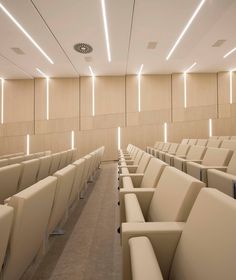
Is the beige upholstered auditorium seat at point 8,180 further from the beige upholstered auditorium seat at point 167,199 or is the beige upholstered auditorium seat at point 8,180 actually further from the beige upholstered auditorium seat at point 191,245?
the beige upholstered auditorium seat at point 191,245

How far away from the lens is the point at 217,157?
270 centimetres

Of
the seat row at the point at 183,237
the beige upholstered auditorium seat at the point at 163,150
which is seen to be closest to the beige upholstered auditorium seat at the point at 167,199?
the seat row at the point at 183,237

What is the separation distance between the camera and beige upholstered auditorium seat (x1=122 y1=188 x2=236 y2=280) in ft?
2.07

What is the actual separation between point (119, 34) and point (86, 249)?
4.62 m

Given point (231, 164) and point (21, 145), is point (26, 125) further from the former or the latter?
point (231, 164)

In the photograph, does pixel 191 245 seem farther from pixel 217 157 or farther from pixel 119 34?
pixel 119 34

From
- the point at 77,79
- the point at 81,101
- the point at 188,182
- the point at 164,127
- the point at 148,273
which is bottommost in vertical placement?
→ the point at 148,273

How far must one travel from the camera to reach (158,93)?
27.3 ft

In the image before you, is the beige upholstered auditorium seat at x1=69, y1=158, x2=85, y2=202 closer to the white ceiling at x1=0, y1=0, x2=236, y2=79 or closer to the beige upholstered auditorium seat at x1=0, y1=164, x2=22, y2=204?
the beige upholstered auditorium seat at x1=0, y1=164, x2=22, y2=204

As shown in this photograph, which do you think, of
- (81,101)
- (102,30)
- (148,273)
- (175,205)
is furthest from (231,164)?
(81,101)

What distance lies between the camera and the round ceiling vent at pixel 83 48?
18.5 ft

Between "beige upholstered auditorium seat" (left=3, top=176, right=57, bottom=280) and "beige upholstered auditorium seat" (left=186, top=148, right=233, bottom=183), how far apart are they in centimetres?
145

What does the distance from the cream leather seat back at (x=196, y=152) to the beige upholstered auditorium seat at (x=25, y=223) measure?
255 cm

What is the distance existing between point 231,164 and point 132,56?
4858mm
